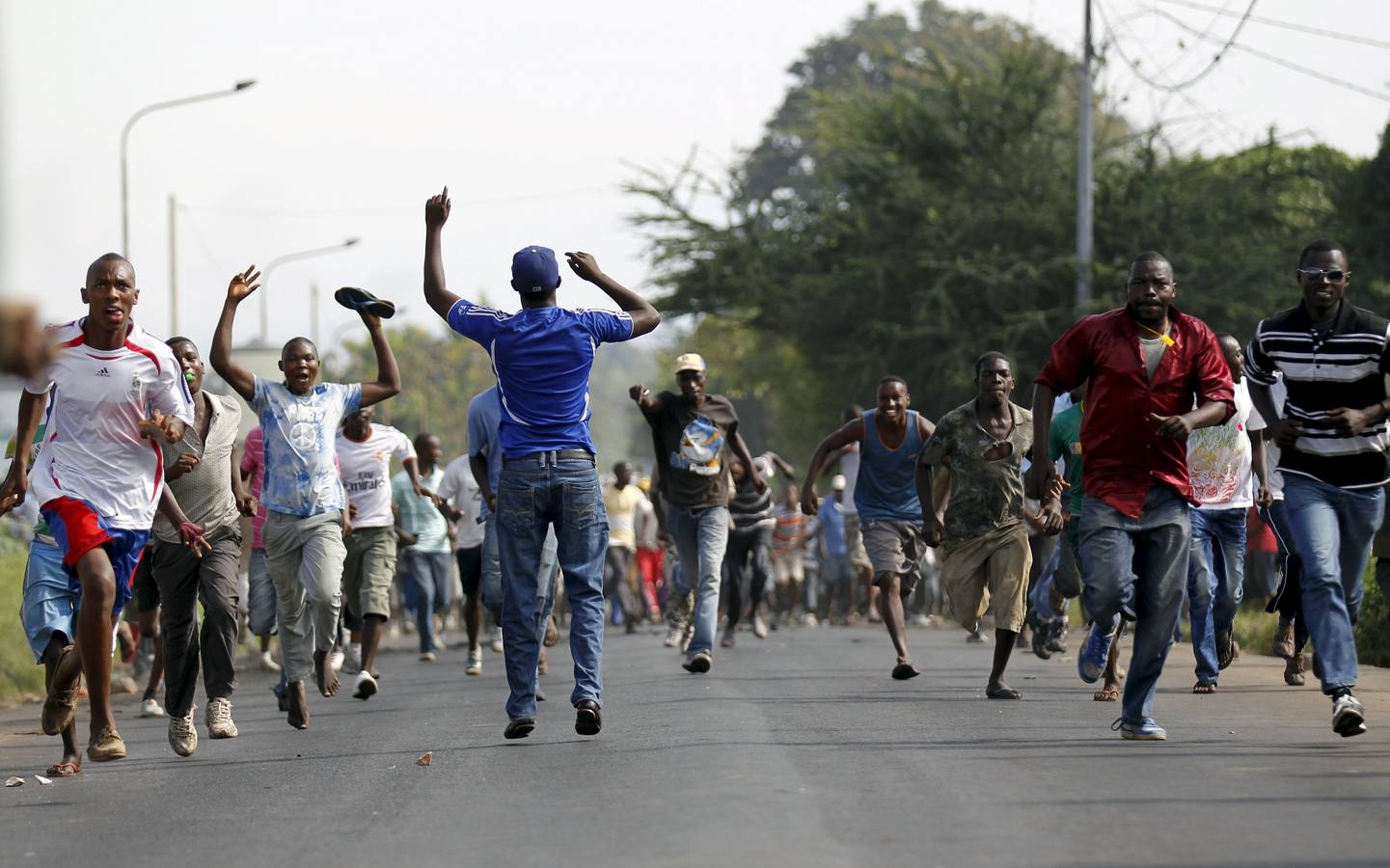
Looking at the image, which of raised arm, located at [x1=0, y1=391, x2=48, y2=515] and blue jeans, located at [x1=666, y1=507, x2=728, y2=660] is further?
blue jeans, located at [x1=666, y1=507, x2=728, y2=660]

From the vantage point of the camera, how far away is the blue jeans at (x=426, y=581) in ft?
58.0

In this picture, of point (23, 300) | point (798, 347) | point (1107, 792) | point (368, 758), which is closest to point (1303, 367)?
point (1107, 792)

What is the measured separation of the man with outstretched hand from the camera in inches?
415

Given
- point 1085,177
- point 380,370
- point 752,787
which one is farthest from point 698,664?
point 1085,177

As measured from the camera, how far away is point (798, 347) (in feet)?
117

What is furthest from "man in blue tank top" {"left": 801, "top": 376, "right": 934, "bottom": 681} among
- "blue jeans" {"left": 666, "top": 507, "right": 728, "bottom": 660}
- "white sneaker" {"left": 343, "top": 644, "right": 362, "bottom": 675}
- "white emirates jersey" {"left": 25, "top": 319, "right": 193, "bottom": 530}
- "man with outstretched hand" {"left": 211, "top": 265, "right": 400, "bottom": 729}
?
"white emirates jersey" {"left": 25, "top": 319, "right": 193, "bottom": 530}

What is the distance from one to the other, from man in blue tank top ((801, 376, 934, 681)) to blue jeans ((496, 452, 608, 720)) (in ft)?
13.3

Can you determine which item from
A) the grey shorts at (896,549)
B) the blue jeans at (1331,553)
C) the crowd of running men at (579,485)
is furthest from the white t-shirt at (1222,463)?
the blue jeans at (1331,553)

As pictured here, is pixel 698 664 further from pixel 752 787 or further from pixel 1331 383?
pixel 752 787

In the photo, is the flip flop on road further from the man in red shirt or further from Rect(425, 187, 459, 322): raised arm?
the man in red shirt

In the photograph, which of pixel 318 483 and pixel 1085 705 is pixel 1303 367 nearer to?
pixel 1085 705

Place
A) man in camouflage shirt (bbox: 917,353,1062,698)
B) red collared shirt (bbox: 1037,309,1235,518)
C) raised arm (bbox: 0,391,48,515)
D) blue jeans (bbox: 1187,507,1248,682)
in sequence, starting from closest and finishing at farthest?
red collared shirt (bbox: 1037,309,1235,518), raised arm (bbox: 0,391,48,515), blue jeans (bbox: 1187,507,1248,682), man in camouflage shirt (bbox: 917,353,1062,698)

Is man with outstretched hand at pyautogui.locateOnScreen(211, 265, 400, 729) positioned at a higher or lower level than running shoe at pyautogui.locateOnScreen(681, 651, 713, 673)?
higher

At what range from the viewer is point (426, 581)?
58.0ft
